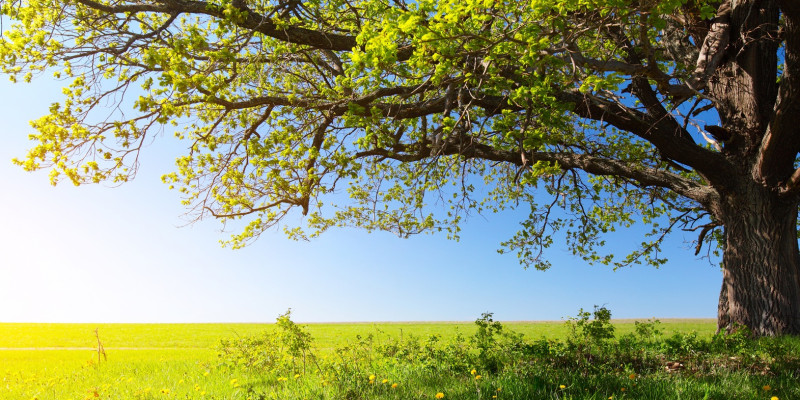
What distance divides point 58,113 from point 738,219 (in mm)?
14670

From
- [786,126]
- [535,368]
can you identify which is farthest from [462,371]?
[786,126]

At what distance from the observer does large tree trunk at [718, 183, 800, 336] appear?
11234 millimetres

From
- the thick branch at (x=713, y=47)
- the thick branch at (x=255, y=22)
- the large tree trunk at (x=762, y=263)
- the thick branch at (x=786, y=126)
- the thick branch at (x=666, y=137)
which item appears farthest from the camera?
the large tree trunk at (x=762, y=263)

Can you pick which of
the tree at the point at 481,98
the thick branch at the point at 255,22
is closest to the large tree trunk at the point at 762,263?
the tree at the point at 481,98

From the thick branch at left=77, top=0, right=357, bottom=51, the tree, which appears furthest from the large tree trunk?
the thick branch at left=77, top=0, right=357, bottom=51

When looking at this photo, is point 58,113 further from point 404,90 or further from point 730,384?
point 730,384

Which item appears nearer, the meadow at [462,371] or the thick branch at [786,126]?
the meadow at [462,371]

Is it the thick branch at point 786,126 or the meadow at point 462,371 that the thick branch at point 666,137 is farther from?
the meadow at point 462,371

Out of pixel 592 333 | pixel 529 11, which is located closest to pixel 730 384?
pixel 592 333

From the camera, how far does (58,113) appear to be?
973 centimetres

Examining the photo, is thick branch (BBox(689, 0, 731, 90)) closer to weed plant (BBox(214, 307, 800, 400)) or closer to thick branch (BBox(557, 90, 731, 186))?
thick branch (BBox(557, 90, 731, 186))

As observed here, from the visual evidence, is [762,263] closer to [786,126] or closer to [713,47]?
[786,126]

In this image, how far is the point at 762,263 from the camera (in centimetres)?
1141

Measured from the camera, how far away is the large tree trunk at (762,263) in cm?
1123
